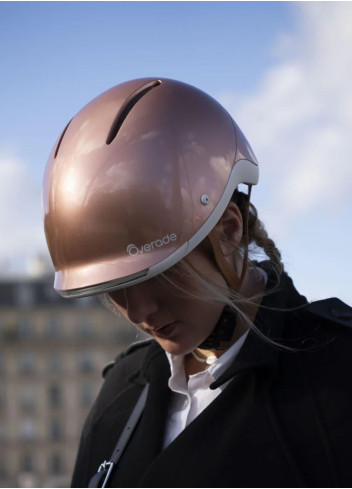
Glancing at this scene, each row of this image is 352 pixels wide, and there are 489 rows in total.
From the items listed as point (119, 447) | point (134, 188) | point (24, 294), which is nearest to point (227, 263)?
point (134, 188)

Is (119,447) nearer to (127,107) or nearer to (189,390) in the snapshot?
(189,390)

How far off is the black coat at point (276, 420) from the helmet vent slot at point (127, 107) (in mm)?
751

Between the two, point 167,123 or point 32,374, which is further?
point 32,374

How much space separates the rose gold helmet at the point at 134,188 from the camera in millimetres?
2598

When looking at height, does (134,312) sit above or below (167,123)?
below

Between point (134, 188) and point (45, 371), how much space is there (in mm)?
60217

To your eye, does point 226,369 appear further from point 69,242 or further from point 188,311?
point 69,242

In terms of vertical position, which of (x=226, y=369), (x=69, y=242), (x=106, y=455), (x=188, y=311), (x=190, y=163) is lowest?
(x=106, y=455)

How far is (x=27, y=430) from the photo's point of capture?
6091 centimetres

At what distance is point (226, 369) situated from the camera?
2730 millimetres

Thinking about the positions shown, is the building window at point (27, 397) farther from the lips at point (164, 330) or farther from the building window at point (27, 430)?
the lips at point (164, 330)

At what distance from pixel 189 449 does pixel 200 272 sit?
58 centimetres

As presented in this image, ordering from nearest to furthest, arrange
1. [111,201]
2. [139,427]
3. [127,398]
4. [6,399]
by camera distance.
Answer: [111,201] < [139,427] < [127,398] < [6,399]

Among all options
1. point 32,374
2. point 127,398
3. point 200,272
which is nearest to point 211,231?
point 200,272
